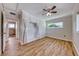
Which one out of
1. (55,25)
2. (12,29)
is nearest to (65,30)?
(55,25)

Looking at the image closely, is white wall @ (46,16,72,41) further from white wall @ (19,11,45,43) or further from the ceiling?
white wall @ (19,11,45,43)

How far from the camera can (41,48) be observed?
1883 millimetres

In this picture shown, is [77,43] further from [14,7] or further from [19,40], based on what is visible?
[14,7]

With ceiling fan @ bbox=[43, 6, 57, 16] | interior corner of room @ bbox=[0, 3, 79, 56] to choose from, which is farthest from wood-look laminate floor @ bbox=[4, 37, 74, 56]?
ceiling fan @ bbox=[43, 6, 57, 16]

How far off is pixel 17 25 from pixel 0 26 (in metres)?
0.32

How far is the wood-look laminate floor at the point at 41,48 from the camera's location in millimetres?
1792

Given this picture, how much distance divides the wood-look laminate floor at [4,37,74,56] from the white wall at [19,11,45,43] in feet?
0.38

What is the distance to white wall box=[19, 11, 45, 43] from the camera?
1.83 m

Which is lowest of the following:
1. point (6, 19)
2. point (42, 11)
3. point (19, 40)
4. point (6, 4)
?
point (19, 40)

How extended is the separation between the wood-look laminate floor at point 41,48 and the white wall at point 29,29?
12cm

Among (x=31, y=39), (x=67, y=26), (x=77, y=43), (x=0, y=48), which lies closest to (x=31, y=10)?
(x=31, y=39)

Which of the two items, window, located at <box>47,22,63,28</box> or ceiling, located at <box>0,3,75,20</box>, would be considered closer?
ceiling, located at <box>0,3,75,20</box>

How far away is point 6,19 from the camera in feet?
5.69

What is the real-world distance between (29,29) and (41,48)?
1.53 feet
